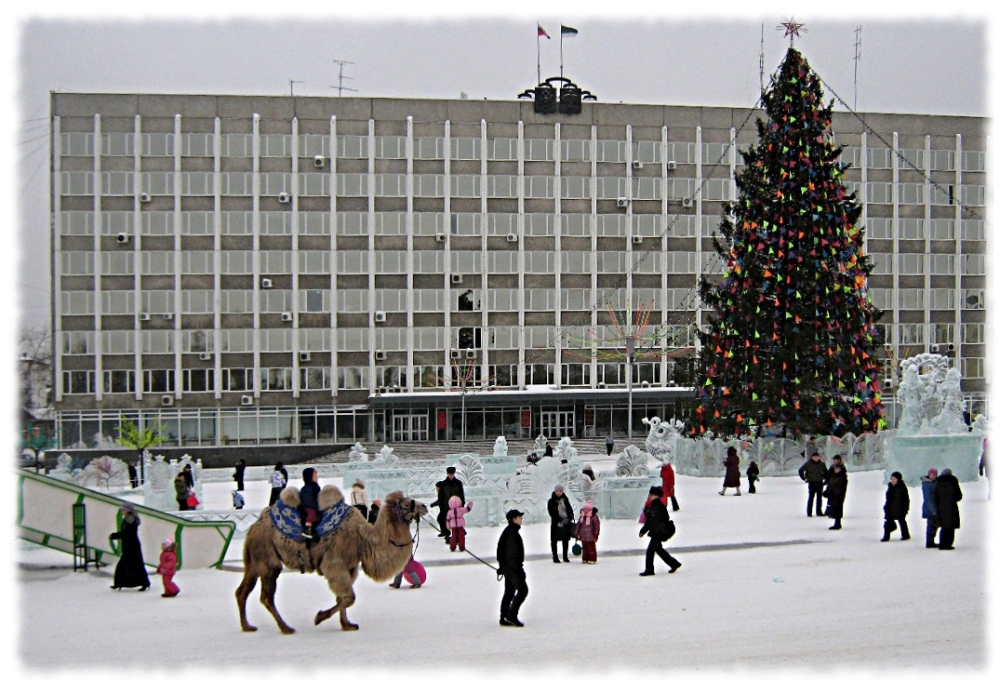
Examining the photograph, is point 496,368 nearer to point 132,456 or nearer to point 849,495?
point 132,456

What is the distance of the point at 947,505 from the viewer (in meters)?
16.0

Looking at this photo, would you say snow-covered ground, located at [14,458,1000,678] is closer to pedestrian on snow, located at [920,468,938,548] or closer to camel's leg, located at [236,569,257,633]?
camel's leg, located at [236,569,257,633]

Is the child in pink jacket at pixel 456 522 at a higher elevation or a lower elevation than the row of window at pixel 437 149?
lower

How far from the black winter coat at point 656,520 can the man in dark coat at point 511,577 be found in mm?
3579

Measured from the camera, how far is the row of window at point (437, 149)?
195 feet

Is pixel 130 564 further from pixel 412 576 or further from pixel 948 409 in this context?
pixel 948 409

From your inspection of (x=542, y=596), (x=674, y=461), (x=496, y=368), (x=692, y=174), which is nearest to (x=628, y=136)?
(x=692, y=174)

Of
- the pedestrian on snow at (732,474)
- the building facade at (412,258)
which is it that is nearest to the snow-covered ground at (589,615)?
the pedestrian on snow at (732,474)

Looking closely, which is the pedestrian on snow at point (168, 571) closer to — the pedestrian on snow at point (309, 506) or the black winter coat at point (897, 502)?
the pedestrian on snow at point (309, 506)

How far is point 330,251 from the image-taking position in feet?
200

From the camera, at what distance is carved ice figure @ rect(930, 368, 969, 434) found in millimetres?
24922

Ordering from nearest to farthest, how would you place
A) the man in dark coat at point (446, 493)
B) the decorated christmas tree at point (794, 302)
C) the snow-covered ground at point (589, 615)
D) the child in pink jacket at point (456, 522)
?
the snow-covered ground at point (589, 615), the child in pink jacket at point (456, 522), the man in dark coat at point (446, 493), the decorated christmas tree at point (794, 302)

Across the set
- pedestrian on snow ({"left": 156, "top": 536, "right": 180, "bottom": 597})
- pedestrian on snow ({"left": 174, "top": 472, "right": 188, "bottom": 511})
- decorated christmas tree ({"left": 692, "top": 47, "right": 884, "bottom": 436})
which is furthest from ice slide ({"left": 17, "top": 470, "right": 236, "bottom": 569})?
decorated christmas tree ({"left": 692, "top": 47, "right": 884, "bottom": 436})

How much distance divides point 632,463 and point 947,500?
7.57 m
